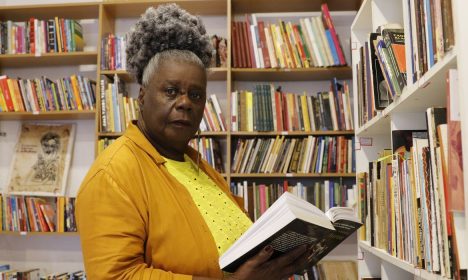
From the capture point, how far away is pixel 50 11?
326cm

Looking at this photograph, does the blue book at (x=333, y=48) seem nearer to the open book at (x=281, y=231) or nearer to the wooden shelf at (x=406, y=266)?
the wooden shelf at (x=406, y=266)

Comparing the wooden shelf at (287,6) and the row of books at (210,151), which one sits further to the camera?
the wooden shelf at (287,6)

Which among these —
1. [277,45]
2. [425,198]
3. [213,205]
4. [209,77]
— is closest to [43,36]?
[209,77]

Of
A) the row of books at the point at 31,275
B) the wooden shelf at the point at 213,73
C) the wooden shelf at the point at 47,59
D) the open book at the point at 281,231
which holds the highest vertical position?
the wooden shelf at the point at 47,59

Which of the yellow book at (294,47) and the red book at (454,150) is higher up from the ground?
the yellow book at (294,47)

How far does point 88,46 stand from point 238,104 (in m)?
1.35

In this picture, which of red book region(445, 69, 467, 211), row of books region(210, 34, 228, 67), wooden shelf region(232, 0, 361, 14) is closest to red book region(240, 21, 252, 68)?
row of books region(210, 34, 228, 67)

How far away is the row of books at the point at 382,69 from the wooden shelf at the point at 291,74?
90cm

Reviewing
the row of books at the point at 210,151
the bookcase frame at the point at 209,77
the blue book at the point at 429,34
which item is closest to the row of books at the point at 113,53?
the bookcase frame at the point at 209,77

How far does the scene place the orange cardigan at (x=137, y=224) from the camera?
3.44 feet

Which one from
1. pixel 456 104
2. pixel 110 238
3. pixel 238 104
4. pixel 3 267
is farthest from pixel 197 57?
pixel 3 267

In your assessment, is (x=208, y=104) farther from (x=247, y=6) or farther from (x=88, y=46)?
(x=88, y=46)

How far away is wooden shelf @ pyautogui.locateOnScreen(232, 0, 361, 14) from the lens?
123 inches

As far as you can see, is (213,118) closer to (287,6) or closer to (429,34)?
(287,6)
